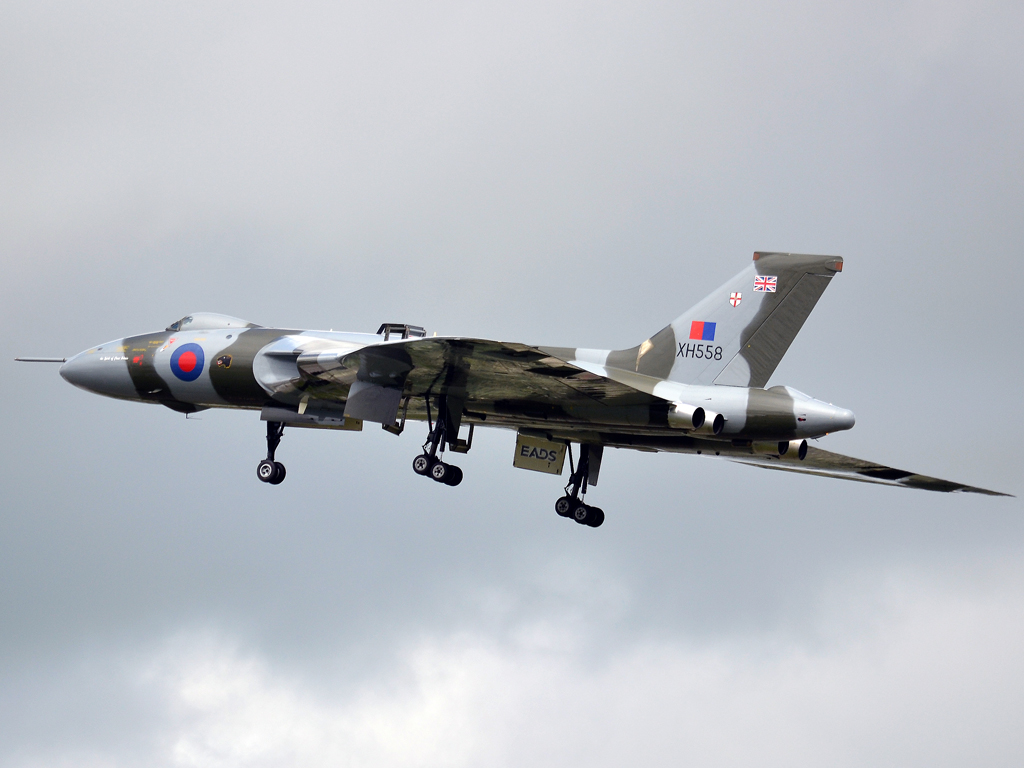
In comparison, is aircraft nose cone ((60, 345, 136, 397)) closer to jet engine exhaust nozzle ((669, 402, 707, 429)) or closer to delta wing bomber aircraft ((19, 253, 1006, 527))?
delta wing bomber aircraft ((19, 253, 1006, 527))

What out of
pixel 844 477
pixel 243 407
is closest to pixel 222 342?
pixel 243 407

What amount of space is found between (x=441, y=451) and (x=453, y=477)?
0.85 metres

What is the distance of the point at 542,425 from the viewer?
111ft

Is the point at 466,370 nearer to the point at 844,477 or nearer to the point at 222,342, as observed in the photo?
the point at 222,342

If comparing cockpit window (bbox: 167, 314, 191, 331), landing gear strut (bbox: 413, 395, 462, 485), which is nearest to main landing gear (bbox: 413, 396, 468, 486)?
landing gear strut (bbox: 413, 395, 462, 485)

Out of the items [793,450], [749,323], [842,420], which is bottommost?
[793,450]

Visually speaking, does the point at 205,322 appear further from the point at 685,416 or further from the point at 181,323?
the point at 685,416

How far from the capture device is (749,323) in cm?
3089

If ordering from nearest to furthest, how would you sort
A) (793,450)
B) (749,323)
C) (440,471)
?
(749,323), (440,471), (793,450)

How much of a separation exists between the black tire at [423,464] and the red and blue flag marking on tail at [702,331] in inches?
299

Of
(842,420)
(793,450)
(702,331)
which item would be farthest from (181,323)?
(842,420)

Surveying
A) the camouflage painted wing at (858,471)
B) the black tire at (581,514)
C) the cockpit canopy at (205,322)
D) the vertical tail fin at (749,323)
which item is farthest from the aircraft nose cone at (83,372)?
the camouflage painted wing at (858,471)

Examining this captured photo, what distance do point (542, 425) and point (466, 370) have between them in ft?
15.1

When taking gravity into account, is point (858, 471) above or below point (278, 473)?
above
